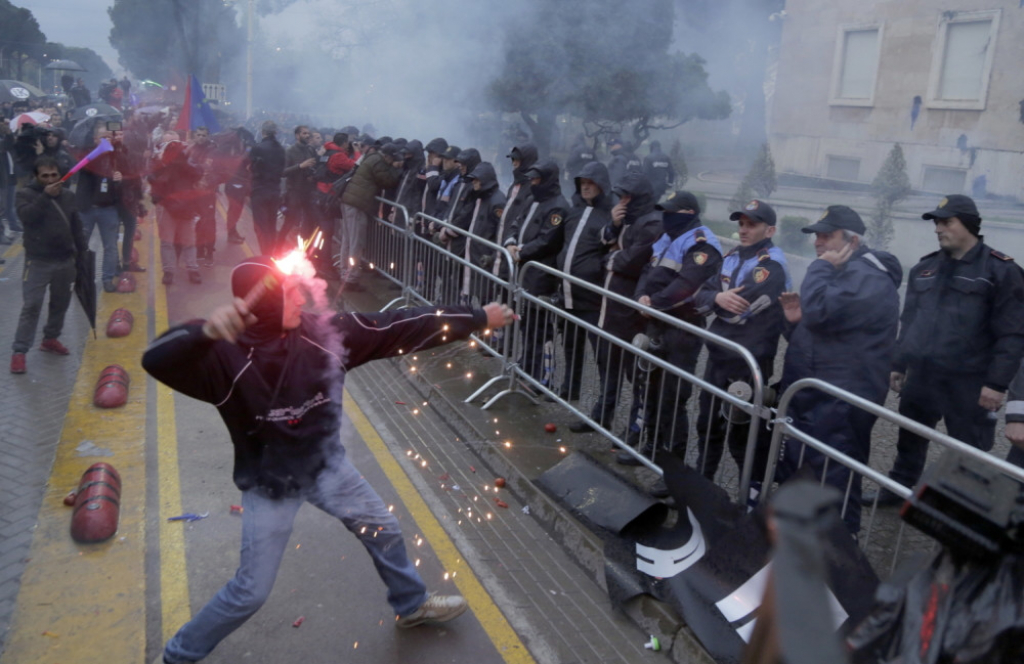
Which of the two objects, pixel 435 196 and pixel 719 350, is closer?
pixel 719 350

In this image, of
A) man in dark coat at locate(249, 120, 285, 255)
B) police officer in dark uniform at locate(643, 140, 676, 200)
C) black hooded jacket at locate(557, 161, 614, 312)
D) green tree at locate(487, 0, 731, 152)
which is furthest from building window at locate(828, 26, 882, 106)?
black hooded jacket at locate(557, 161, 614, 312)

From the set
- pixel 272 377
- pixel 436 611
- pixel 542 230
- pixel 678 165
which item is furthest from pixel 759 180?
pixel 272 377

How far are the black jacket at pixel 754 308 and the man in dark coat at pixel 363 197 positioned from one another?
252 inches

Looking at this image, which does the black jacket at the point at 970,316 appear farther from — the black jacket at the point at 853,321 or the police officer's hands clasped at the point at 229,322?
the police officer's hands clasped at the point at 229,322

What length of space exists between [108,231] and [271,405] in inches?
315

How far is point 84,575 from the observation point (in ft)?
13.5

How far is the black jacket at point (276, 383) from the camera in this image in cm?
314

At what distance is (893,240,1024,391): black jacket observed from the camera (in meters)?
4.39

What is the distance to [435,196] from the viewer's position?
9891mm

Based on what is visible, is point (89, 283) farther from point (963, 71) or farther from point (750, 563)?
point (963, 71)

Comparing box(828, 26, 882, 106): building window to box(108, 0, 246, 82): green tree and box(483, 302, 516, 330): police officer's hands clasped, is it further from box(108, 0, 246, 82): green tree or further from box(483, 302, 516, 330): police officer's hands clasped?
box(108, 0, 246, 82): green tree

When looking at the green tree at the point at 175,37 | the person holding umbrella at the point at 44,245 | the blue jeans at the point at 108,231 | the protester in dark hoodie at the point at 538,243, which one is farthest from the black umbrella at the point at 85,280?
the green tree at the point at 175,37

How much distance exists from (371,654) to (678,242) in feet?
10.3

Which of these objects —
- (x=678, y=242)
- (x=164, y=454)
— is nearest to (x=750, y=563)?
(x=678, y=242)
